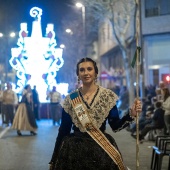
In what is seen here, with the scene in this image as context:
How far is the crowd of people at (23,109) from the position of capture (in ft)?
50.8

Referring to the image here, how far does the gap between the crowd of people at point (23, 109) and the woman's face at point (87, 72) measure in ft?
36.2

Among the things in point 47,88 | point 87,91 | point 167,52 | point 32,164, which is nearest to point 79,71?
point 87,91

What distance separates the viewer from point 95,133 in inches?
173

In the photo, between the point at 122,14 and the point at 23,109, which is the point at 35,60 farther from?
the point at 23,109

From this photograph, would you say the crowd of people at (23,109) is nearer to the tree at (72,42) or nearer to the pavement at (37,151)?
the pavement at (37,151)

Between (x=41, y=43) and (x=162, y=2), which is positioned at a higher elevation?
(x=162, y=2)

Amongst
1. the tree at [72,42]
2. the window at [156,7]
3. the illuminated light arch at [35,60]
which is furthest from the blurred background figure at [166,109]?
the tree at [72,42]

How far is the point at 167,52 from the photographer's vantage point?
31.5 meters

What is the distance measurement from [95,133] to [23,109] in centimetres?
1143

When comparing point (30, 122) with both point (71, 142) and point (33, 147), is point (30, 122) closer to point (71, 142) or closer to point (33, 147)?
point (33, 147)

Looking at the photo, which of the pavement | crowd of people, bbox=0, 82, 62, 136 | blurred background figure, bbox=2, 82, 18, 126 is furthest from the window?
the pavement

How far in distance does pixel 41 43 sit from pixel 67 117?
20.9 m

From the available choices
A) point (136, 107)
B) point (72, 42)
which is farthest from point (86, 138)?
point (72, 42)

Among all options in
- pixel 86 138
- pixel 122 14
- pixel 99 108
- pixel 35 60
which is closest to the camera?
pixel 86 138
